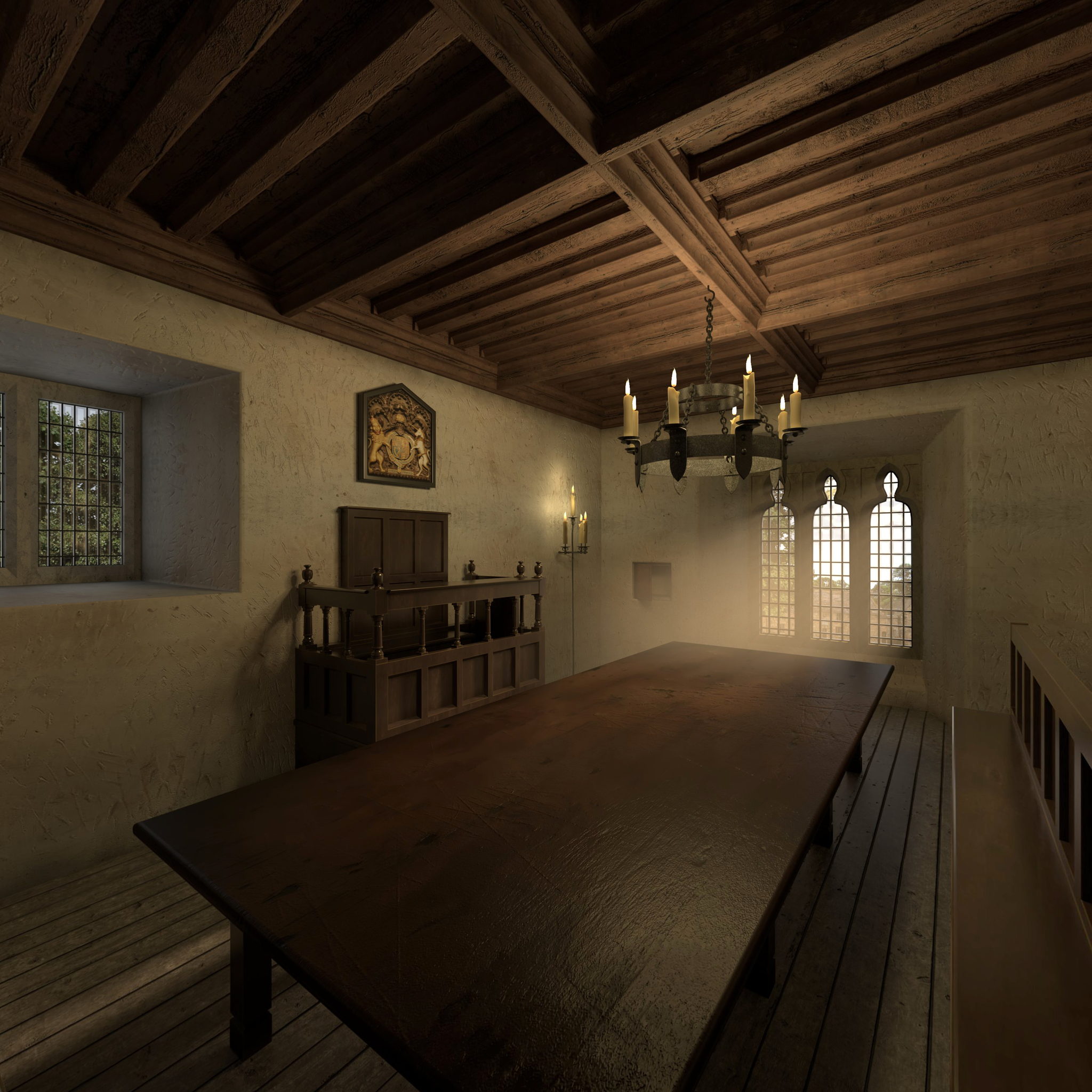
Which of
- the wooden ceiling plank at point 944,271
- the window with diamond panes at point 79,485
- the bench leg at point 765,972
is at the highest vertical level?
the wooden ceiling plank at point 944,271

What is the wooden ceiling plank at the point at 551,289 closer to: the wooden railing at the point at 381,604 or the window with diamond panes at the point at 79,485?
the wooden railing at the point at 381,604

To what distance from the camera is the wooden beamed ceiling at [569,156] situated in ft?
5.97

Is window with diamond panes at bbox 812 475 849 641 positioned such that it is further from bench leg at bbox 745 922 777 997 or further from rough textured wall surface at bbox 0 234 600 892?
bench leg at bbox 745 922 777 997

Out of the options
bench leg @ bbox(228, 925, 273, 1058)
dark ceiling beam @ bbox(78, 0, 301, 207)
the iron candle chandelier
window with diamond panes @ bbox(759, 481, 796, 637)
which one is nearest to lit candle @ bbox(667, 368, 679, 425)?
the iron candle chandelier

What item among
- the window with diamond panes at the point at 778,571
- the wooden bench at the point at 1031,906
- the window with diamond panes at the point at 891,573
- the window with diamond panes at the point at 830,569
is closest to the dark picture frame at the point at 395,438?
the wooden bench at the point at 1031,906

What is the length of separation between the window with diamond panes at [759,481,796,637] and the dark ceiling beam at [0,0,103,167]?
6.50 metres

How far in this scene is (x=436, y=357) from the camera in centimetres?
458

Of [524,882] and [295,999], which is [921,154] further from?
[295,999]

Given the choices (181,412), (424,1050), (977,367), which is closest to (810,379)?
(977,367)

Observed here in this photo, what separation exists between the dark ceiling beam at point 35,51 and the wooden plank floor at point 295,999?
125 inches

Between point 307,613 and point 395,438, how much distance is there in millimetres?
1463

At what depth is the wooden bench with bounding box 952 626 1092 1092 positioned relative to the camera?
1030mm

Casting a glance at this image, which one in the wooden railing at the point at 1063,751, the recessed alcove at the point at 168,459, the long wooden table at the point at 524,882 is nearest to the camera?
the long wooden table at the point at 524,882

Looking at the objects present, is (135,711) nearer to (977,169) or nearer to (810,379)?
(977,169)
